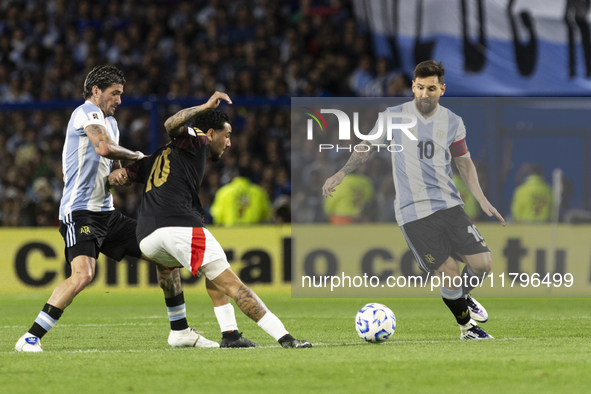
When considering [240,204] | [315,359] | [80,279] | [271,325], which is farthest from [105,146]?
[240,204]

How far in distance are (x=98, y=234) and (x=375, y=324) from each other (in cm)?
238

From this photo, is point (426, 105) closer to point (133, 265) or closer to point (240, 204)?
point (240, 204)

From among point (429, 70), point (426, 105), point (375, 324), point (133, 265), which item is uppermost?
point (429, 70)

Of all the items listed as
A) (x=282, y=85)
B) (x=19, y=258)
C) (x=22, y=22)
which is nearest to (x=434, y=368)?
(x=19, y=258)

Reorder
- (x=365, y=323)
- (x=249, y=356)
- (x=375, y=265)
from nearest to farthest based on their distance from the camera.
Answer: (x=249, y=356), (x=365, y=323), (x=375, y=265)

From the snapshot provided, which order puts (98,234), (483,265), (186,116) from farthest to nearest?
(483,265) < (98,234) < (186,116)

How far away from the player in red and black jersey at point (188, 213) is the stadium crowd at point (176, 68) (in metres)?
6.37

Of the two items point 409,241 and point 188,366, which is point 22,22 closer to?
point 409,241

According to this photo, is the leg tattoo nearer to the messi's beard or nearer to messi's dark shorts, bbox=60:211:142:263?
messi's dark shorts, bbox=60:211:142:263

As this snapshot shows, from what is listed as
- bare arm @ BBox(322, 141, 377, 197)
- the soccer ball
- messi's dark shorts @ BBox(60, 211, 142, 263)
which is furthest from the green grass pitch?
bare arm @ BBox(322, 141, 377, 197)

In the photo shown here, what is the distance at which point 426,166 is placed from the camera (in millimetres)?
8016

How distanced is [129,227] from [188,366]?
6.33 feet

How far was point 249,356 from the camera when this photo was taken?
6.23 metres

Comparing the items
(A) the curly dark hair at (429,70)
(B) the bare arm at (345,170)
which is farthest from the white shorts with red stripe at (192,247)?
(A) the curly dark hair at (429,70)
